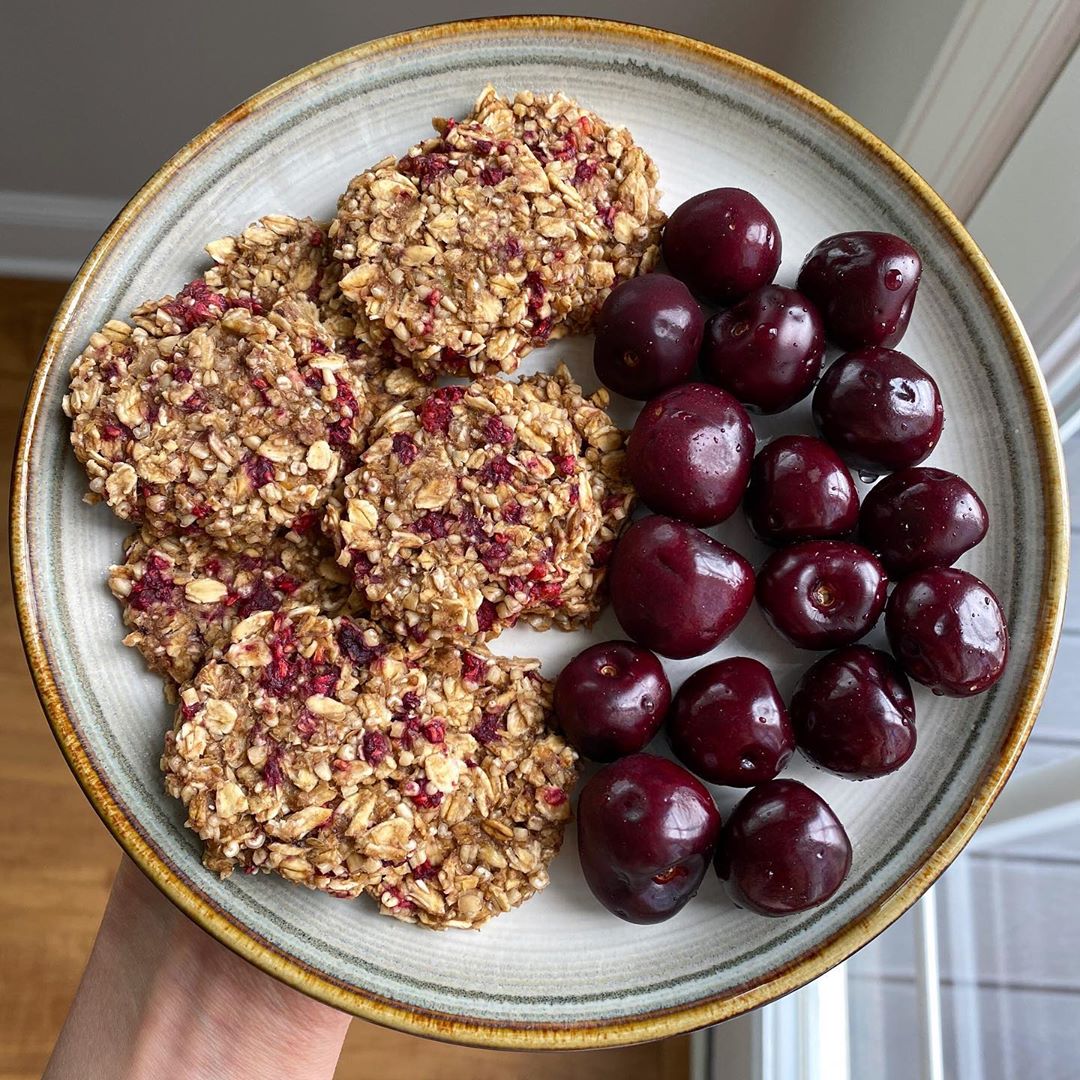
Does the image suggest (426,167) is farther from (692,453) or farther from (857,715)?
(857,715)

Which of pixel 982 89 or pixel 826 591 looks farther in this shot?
pixel 982 89

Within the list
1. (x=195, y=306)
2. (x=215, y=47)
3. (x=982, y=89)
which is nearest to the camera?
(x=195, y=306)

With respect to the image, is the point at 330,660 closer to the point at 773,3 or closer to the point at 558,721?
the point at 558,721

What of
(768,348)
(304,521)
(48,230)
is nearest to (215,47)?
(48,230)

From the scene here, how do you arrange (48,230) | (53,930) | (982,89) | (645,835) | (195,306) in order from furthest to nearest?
(48,230)
(53,930)
(982,89)
(195,306)
(645,835)

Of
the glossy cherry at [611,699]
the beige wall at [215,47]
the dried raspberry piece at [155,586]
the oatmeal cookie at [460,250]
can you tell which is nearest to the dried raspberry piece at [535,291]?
the oatmeal cookie at [460,250]

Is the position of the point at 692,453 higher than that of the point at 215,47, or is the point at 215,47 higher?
the point at 692,453

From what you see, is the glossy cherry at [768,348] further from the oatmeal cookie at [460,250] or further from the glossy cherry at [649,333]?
the oatmeal cookie at [460,250]

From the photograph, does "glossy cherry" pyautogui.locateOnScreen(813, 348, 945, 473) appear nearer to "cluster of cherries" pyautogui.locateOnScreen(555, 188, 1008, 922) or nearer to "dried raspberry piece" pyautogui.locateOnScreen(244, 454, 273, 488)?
"cluster of cherries" pyautogui.locateOnScreen(555, 188, 1008, 922)
